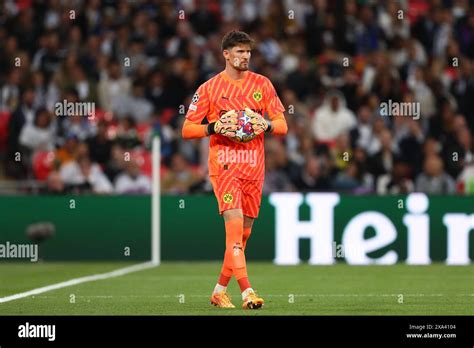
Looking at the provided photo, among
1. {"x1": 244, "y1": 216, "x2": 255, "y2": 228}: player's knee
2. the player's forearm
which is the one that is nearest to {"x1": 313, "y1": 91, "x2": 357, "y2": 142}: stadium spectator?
{"x1": 244, "y1": 216, "x2": 255, "y2": 228}: player's knee

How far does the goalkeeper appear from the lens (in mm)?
11969

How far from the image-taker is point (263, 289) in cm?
1462

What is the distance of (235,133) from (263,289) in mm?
3226

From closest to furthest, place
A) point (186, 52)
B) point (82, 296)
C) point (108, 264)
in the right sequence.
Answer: point (82, 296) → point (108, 264) → point (186, 52)

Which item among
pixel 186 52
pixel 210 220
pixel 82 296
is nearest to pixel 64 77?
pixel 186 52

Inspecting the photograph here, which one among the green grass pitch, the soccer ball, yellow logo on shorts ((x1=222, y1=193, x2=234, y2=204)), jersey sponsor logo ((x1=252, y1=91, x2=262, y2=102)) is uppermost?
jersey sponsor logo ((x1=252, y1=91, x2=262, y2=102))

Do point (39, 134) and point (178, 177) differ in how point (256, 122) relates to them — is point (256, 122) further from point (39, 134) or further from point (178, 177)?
point (39, 134)

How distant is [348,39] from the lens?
24.6 metres

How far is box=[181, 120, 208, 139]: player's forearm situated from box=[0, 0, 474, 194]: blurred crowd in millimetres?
8378

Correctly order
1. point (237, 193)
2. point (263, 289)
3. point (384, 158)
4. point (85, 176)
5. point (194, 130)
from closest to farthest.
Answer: point (237, 193) → point (194, 130) → point (263, 289) → point (85, 176) → point (384, 158)

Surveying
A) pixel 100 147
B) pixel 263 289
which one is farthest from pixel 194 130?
pixel 100 147

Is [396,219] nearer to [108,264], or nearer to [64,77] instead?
[108,264]

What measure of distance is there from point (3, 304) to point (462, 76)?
12.6 meters

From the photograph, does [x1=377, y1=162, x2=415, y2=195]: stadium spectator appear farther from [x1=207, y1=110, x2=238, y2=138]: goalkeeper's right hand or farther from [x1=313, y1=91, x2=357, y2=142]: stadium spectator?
[x1=207, y1=110, x2=238, y2=138]: goalkeeper's right hand
